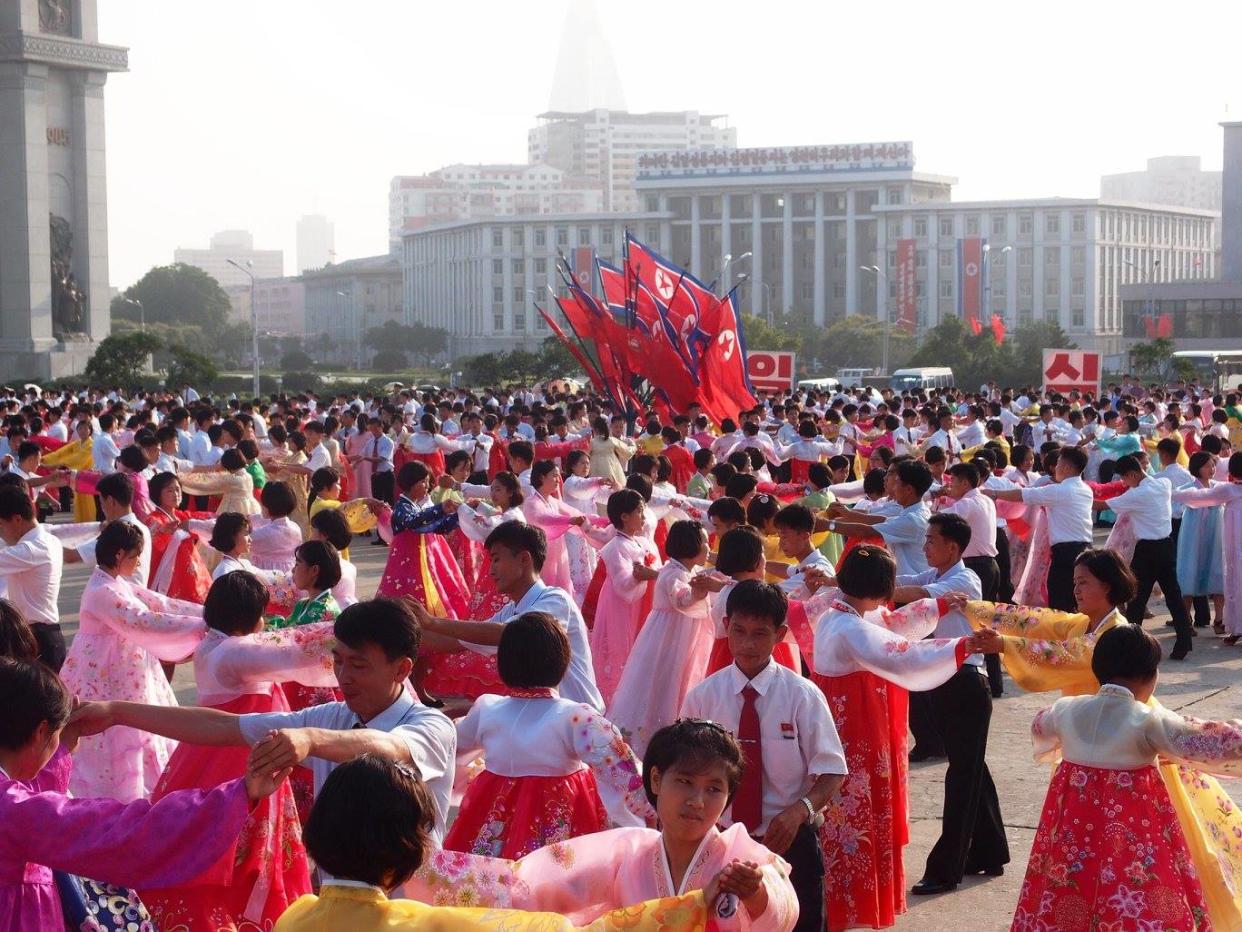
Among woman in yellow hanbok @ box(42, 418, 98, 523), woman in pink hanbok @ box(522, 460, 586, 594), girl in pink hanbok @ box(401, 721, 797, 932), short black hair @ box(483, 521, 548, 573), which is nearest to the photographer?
girl in pink hanbok @ box(401, 721, 797, 932)

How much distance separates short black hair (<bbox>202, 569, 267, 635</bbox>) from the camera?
17.5 feet

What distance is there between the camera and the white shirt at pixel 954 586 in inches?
260

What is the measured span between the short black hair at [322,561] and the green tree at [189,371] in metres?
32.1

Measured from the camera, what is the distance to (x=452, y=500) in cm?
950

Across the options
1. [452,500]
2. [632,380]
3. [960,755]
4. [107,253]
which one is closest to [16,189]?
[107,253]

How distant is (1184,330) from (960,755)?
7225 cm

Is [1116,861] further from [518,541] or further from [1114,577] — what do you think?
[518,541]

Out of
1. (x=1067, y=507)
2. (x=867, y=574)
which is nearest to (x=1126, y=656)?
(x=867, y=574)

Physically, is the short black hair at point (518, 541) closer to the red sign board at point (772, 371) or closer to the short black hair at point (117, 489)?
the short black hair at point (117, 489)

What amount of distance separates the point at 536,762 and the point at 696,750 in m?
0.89

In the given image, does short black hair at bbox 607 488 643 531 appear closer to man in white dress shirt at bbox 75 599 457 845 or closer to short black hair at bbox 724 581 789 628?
short black hair at bbox 724 581 789 628

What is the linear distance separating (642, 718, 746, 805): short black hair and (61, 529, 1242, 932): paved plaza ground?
2.62 metres

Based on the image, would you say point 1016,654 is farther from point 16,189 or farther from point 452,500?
point 16,189

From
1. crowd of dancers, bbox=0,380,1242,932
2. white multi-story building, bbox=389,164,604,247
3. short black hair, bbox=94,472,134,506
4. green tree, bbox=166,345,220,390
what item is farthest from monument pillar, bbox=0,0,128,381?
white multi-story building, bbox=389,164,604,247
